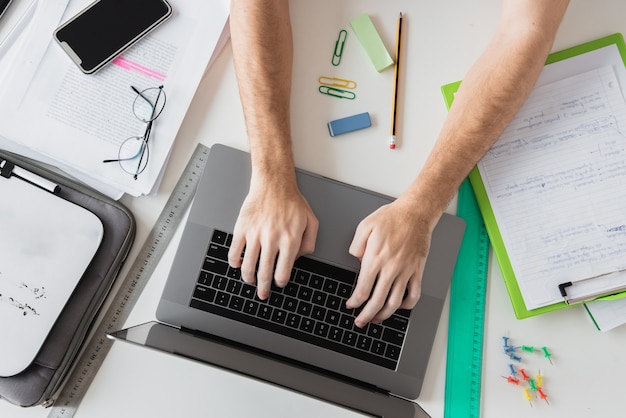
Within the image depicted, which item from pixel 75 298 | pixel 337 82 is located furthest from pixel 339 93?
pixel 75 298

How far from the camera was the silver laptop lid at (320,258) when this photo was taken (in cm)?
103

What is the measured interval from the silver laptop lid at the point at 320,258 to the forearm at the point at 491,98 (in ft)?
0.24

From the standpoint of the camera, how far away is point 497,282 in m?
1.12

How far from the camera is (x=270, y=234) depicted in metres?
1.01

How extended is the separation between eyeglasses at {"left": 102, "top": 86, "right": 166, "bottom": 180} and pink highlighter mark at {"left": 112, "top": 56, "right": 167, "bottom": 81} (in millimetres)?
26

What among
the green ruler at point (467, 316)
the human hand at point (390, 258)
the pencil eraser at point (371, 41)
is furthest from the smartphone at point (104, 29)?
the green ruler at point (467, 316)

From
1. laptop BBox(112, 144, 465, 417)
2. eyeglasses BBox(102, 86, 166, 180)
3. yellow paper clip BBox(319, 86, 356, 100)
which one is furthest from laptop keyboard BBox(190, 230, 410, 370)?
yellow paper clip BBox(319, 86, 356, 100)

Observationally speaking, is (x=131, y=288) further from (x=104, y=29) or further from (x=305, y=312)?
(x=104, y=29)

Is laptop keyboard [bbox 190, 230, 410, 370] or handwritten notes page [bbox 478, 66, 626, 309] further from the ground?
handwritten notes page [bbox 478, 66, 626, 309]

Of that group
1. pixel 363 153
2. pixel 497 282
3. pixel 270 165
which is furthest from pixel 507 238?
pixel 270 165

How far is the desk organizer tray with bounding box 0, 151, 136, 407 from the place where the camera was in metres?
1.02

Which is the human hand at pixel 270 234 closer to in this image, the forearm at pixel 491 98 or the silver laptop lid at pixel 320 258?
the silver laptop lid at pixel 320 258

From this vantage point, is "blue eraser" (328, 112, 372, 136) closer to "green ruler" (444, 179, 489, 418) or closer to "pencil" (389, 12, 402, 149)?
"pencil" (389, 12, 402, 149)

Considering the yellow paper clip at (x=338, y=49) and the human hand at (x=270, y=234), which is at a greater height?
the yellow paper clip at (x=338, y=49)
